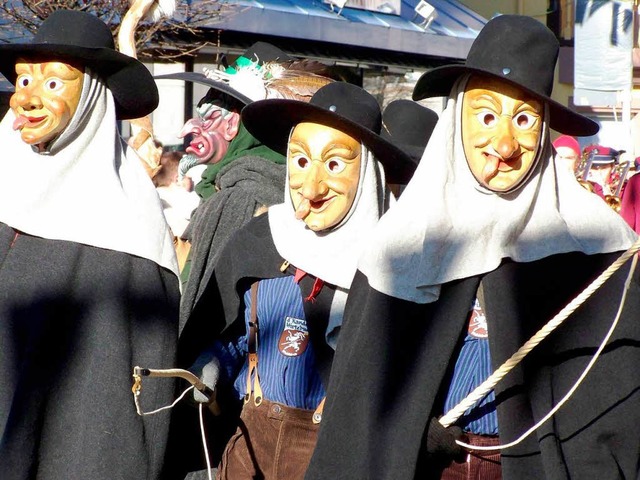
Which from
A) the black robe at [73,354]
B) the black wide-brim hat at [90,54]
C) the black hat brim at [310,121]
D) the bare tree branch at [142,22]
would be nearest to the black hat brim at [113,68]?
the black wide-brim hat at [90,54]

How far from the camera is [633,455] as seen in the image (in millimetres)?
3451

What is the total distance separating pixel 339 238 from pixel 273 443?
2.40ft

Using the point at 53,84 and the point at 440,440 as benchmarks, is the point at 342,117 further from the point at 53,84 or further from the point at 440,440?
the point at 440,440

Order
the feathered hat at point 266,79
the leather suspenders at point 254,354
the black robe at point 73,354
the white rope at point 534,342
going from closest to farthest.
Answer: the white rope at point 534,342
the black robe at point 73,354
the leather suspenders at point 254,354
the feathered hat at point 266,79

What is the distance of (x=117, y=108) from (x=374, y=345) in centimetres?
138

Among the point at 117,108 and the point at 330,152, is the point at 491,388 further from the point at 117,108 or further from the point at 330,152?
the point at 117,108

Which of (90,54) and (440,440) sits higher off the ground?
→ (90,54)

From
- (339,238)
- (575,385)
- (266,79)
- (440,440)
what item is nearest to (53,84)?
(339,238)

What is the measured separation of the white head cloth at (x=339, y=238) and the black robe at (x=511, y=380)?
0.45 metres

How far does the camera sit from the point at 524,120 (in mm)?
3559

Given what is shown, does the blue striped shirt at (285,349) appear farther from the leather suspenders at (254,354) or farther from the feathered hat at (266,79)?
the feathered hat at (266,79)

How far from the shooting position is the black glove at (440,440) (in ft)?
11.2

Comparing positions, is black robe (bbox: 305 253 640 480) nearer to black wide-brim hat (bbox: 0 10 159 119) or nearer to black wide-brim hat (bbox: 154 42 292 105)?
black wide-brim hat (bbox: 0 10 159 119)

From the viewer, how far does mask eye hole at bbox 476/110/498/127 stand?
354 centimetres
